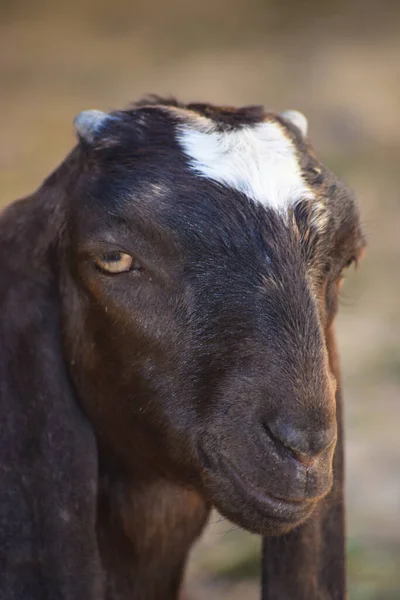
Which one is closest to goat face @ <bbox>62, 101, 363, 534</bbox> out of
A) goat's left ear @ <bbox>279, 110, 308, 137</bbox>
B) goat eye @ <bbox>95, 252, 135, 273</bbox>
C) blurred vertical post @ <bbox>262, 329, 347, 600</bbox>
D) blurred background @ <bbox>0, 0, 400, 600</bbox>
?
goat eye @ <bbox>95, 252, 135, 273</bbox>

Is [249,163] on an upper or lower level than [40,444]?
upper

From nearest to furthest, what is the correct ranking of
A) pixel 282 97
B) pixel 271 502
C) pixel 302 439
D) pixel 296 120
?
pixel 302 439, pixel 271 502, pixel 296 120, pixel 282 97

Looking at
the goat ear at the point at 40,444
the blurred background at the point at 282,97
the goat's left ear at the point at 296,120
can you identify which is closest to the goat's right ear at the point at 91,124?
the goat ear at the point at 40,444

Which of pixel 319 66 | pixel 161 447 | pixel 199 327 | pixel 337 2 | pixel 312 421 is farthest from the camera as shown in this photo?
pixel 337 2

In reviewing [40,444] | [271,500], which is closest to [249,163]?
[271,500]

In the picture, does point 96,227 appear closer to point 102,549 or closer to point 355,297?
point 102,549

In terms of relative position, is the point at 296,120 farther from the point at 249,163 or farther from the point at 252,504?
the point at 252,504

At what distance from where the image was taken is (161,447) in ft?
11.4

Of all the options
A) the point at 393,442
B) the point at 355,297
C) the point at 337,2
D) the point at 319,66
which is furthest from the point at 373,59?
the point at 393,442

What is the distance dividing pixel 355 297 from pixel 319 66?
5352 mm

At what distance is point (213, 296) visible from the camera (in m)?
3.22

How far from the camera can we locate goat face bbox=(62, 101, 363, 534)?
3.12 m

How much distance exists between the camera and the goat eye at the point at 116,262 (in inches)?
130

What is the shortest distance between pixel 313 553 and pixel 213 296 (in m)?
1.14
